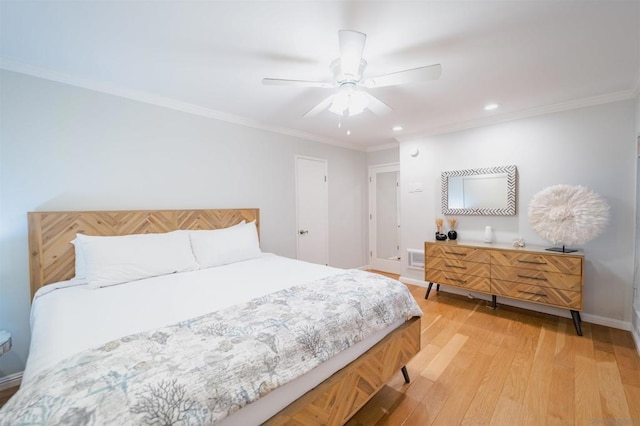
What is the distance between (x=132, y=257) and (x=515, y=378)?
10.4 feet

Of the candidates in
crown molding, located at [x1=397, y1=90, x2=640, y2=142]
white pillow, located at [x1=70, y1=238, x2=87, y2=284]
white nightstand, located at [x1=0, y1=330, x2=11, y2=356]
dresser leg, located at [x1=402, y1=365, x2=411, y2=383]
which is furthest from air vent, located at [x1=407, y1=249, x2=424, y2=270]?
white nightstand, located at [x1=0, y1=330, x2=11, y2=356]

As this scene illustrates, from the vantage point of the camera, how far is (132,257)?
2.15 meters

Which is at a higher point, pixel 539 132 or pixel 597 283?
pixel 539 132

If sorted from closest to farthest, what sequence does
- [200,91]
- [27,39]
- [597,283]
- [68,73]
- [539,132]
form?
[27,39], [68,73], [200,91], [597,283], [539,132]

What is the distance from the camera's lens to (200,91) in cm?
258

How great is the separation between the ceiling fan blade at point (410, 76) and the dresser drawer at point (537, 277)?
245cm

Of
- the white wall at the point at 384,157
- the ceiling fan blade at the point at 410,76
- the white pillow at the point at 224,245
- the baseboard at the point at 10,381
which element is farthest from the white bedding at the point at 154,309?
the white wall at the point at 384,157

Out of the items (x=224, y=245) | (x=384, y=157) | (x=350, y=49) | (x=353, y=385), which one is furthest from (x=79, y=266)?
(x=384, y=157)

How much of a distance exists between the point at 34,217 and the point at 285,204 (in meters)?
2.52

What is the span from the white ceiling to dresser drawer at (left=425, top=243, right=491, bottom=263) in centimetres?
175

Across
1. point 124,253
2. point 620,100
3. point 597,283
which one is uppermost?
point 620,100

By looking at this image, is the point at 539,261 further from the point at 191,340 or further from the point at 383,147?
the point at 191,340

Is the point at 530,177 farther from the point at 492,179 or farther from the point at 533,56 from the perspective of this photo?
the point at 533,56

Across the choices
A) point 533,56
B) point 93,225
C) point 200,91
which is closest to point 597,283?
point 533,56
